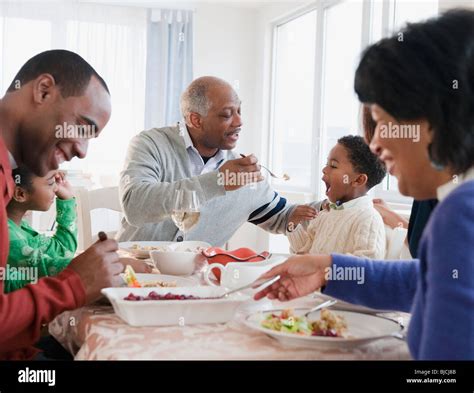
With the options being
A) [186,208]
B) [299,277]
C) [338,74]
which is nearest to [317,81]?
[338,74]

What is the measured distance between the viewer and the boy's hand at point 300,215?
5.52 ft

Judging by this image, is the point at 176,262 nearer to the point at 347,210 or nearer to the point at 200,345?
the point at 200,345

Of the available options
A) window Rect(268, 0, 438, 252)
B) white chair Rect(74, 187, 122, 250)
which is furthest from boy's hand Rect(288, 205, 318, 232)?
window Rect(268, 0, 438, 252)

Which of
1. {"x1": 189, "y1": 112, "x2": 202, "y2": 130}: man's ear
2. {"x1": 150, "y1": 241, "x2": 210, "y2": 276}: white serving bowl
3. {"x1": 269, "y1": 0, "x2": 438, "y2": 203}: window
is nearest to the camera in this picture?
{"x1": 150, "y1": 241, "x2": 210, "y2": 276}: white serving bowl

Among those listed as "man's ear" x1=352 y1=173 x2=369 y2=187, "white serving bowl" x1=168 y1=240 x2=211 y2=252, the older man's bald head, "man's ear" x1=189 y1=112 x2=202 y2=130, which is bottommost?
"white serving bowl" x1=168 y1=240 x2=211 y2=252

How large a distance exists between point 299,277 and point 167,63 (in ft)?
12.1

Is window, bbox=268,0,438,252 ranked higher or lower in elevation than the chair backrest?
higher

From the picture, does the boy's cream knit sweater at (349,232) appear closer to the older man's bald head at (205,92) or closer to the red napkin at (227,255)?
the red napkin at (227,255)

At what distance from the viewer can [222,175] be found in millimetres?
1487

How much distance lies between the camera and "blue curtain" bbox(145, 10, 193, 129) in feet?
13.9

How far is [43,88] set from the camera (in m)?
0.88

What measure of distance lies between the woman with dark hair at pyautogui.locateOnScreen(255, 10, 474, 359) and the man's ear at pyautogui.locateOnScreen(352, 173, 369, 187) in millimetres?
944

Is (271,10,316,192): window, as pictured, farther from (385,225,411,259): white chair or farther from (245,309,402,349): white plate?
(245,309,402,349): white plate
